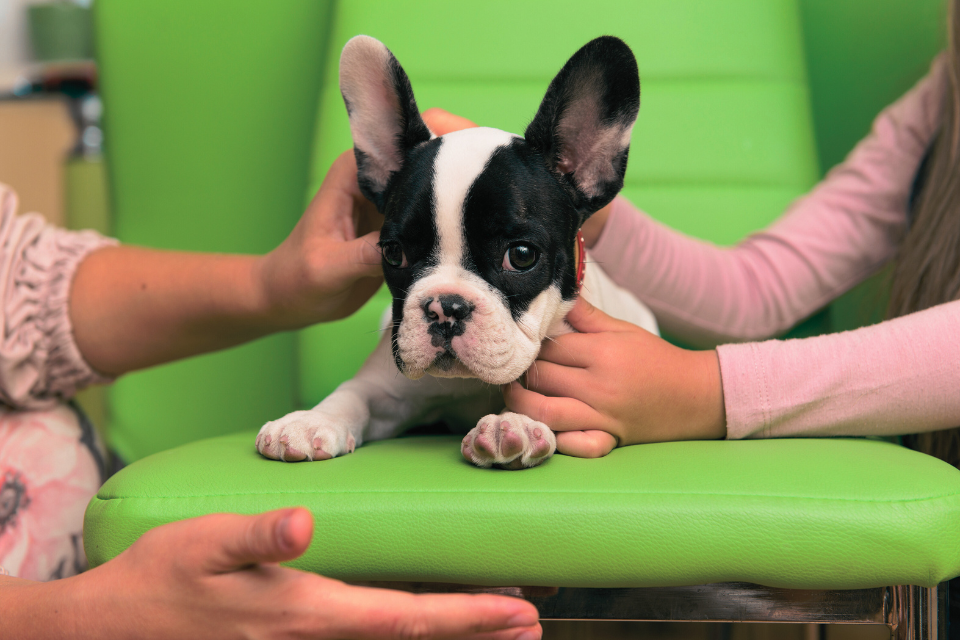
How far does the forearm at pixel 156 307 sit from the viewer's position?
108 centimetres

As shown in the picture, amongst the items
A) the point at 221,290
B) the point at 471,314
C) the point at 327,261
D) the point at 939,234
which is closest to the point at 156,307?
the point at 221,290

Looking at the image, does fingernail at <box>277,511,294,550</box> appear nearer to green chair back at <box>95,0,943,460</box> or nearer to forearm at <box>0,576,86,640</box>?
forearm at <box>0,576,86,640</box>

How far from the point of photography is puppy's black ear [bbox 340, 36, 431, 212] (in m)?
0.90

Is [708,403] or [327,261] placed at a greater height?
[327,261]

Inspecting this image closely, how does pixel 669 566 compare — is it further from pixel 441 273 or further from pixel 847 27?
pixel 847 27

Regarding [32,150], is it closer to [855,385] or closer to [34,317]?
[34,317]

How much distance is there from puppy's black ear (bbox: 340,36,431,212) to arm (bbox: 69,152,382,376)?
0.19 feet

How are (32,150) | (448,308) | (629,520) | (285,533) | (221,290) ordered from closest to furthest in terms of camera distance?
(285,533) → (629,520) → (448,308) → (221,290) → (32,150)

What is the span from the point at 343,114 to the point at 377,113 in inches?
23.7

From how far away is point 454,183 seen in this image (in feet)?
2.80

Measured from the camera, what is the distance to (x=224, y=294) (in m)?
1.07

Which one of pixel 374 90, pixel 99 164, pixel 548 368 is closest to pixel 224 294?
pixel 374 90

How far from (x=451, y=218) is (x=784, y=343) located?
1.46ft

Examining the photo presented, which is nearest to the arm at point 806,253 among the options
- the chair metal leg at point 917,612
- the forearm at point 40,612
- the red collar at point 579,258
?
the red collar at point 579,258
